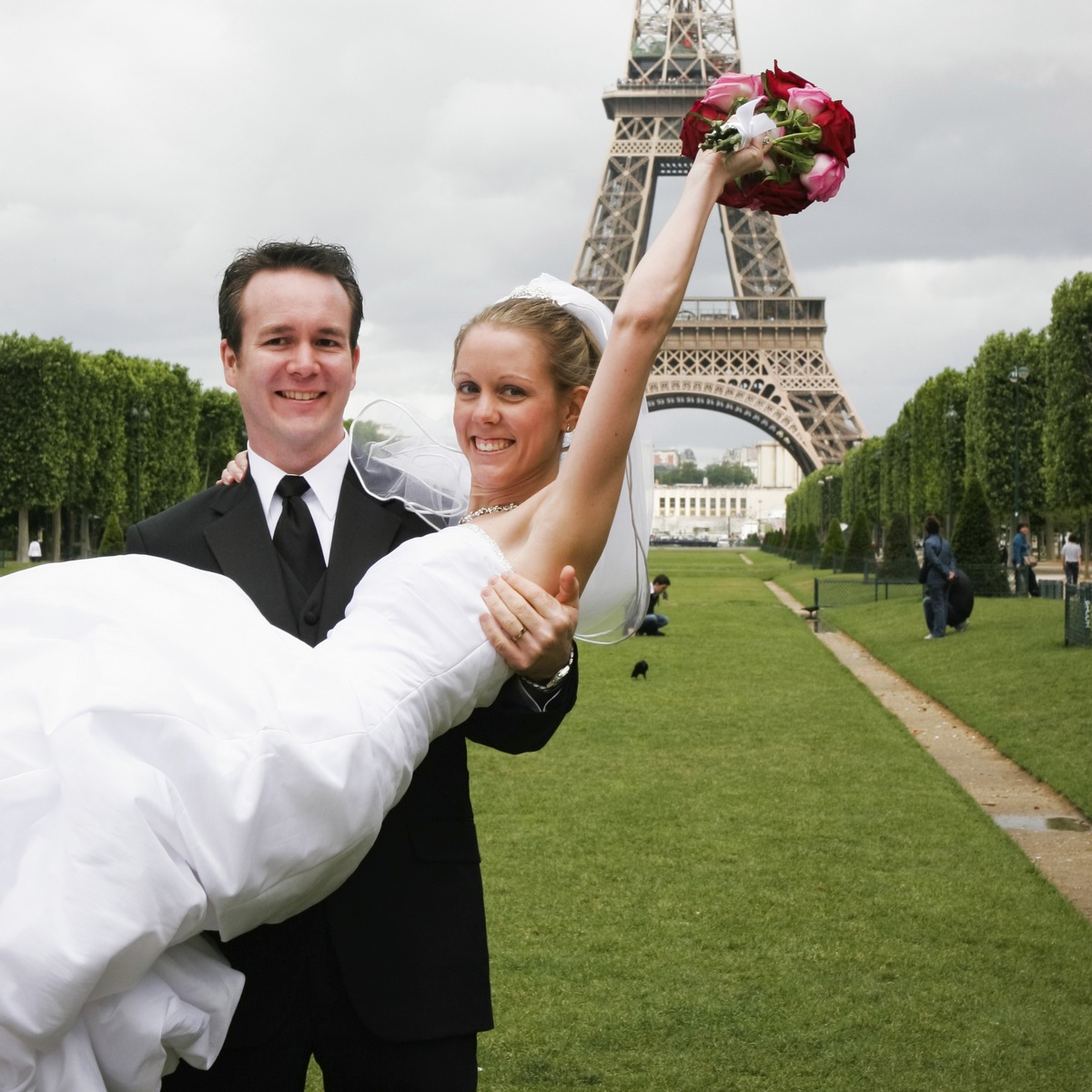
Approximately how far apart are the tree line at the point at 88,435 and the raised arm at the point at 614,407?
37.5 m

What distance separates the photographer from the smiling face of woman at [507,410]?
255cm

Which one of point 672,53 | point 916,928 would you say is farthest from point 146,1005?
point 672,53

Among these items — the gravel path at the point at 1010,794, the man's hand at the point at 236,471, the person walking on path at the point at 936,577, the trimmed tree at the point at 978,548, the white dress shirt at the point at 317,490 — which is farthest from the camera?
the trimmed tree at the point at 978,548

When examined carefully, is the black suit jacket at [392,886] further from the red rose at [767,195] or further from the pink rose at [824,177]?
the pink rose at [824,177]

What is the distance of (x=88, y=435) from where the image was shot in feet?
131

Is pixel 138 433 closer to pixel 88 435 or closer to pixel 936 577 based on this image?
pixel 88 435

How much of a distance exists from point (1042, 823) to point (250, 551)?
23.3 feet

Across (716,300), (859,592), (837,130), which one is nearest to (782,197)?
(837,130)

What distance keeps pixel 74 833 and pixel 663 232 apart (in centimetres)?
134

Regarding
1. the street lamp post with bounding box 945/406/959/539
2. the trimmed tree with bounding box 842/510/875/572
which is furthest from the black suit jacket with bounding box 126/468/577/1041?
the trimmed tree with bounding box 842/510/875/572

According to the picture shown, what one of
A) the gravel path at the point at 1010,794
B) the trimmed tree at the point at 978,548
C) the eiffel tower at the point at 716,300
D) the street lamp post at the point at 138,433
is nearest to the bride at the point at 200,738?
the gravel path at the point at 1010,794

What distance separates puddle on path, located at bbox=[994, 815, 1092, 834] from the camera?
8211mm

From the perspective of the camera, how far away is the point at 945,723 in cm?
1253

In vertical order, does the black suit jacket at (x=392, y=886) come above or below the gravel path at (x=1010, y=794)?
above
